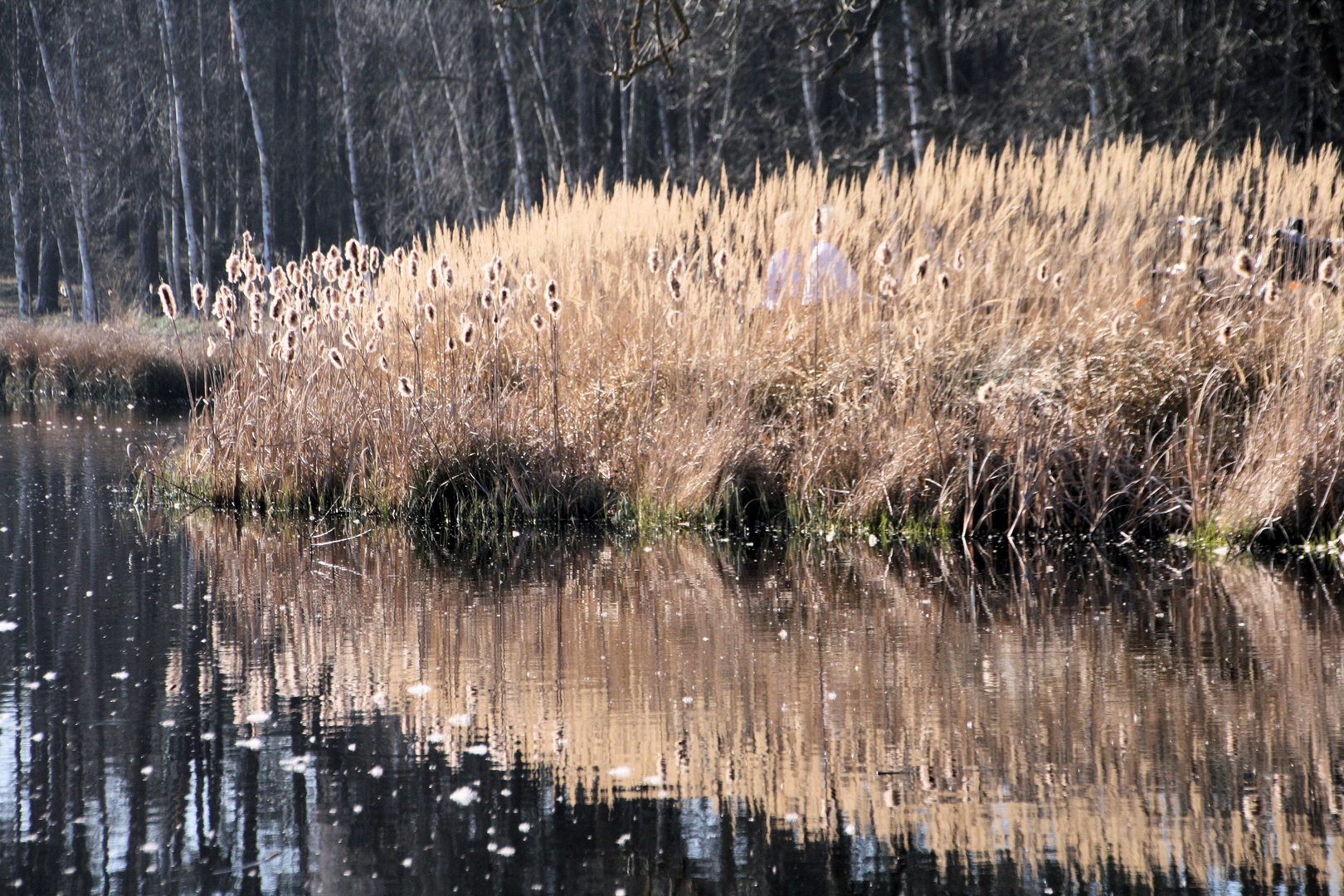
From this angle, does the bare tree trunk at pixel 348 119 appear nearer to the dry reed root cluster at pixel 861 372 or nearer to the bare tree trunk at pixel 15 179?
the bare tree trunk at pixel 15 179

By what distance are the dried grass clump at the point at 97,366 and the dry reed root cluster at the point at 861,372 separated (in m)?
8.52

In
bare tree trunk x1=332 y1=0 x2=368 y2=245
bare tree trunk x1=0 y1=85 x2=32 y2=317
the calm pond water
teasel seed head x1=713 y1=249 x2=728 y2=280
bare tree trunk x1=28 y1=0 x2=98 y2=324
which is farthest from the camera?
bare tree trunk x1=0 y1=85 x2=32 y2=317

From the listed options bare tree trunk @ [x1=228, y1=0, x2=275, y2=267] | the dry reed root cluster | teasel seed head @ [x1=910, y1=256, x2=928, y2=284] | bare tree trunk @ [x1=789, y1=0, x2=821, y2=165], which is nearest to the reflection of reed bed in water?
the dry reed root cluster

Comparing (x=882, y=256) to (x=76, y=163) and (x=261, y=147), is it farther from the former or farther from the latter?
(x=76, y=163)

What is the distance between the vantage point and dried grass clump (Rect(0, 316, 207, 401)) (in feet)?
45.2

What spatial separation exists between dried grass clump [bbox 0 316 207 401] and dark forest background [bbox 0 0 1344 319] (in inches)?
90.3

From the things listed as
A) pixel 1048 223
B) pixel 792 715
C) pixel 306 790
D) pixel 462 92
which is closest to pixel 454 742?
pixel 306 790

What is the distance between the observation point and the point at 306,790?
2.10m

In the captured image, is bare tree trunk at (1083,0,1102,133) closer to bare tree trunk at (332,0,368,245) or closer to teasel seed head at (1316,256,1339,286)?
teasel seed head at (1316,256,1339,286)

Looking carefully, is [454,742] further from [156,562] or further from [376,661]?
[156,562]

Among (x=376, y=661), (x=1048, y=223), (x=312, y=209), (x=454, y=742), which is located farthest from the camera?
(x=312, y=209)

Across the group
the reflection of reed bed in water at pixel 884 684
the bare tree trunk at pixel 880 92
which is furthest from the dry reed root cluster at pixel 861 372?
the bare tree trunk at pixel 880 92

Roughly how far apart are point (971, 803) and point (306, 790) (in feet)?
3.82

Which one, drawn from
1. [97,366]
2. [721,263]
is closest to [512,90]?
[97,366]
